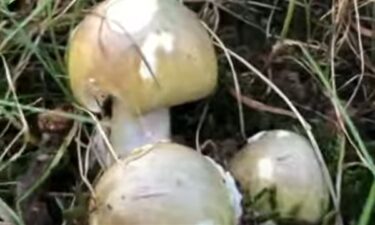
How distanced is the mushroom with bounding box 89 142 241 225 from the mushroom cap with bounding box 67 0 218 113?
97 millimetres

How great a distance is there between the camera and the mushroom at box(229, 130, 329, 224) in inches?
50.9

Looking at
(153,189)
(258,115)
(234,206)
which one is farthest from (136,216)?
(258,115)

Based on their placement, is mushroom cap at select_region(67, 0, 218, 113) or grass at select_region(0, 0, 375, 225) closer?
mushroom cap at select_region(67, 0, 218, 113)

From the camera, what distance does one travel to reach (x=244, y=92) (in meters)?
1.52

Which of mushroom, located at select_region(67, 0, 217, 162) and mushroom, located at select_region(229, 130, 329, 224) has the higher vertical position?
mushroom, located at select_region(67, 0, 217, 162)

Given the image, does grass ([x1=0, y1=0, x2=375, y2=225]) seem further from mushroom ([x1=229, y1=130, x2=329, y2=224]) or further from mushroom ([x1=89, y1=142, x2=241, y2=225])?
mushroom ([x1=89, y1=142, x2=241, y2=225])

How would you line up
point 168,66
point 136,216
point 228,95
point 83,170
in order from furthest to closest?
1. point 228,95
2. point 83,170
3. point 168,66
4. point 136,216

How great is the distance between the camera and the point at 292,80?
1.53 metres

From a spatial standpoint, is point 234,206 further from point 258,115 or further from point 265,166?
point 258,115

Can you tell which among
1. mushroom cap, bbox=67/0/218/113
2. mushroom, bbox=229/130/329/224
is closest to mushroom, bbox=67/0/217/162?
mushroom cap, bbox=67/0/218/113

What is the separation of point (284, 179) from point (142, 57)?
23 cm

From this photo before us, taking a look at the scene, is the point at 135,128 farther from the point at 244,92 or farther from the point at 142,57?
the point at 244,92

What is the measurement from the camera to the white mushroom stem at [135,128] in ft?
4.44

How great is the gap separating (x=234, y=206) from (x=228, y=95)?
0.32m
